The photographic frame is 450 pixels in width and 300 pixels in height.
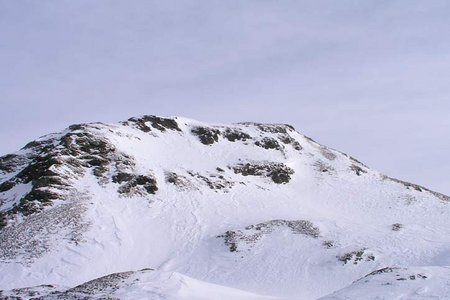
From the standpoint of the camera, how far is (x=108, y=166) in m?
52.3

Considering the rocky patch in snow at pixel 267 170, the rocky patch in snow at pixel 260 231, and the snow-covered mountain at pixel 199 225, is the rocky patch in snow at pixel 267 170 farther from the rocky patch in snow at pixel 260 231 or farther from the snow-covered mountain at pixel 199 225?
the rocky patch in snow at pixel 260 231

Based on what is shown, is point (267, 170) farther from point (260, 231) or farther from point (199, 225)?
point (260, 231)

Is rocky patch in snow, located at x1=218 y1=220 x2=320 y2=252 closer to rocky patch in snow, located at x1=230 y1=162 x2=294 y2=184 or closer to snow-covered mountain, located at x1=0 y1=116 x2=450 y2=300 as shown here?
snow-covered mountain, located at x1=0 y1=116 x2=450 y2=300

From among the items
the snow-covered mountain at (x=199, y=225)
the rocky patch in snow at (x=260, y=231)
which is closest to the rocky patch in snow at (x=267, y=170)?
the snow-covered mountain at (x=199, y=225)

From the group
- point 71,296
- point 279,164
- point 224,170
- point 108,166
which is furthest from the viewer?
point 279,164

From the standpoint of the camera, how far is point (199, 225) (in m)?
45.4

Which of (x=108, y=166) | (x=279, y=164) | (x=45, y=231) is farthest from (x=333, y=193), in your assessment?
(x=45, y=231)

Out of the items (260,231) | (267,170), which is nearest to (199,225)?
(260,231)

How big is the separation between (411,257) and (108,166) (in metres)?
31.2

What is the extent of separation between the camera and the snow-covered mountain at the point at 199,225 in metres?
23.6

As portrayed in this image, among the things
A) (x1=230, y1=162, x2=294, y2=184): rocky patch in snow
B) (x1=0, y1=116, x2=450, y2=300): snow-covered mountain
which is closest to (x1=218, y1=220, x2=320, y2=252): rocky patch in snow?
(x1=0, y1=116, x2=450, y2=300): snow-covered mountain

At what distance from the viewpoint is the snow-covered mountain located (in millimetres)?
23577

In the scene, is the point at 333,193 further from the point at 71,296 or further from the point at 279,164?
the point at 71,296

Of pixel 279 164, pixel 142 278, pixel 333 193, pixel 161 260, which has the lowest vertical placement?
pixel 142 278
